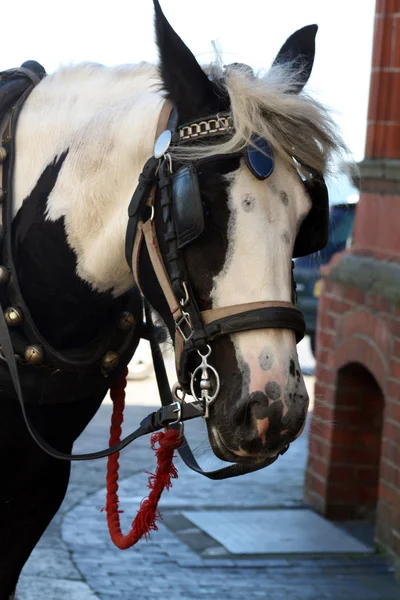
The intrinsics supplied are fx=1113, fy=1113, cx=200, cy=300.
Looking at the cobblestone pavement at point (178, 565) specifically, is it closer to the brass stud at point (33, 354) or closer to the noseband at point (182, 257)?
the brass stud at point (33, 354)

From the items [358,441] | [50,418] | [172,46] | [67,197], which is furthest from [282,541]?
[172,46]

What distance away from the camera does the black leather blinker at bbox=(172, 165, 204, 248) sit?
2457 mm

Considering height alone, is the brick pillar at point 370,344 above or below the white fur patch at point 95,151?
below

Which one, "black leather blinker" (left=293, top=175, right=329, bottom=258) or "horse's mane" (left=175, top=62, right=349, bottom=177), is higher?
"horse's mane" (left=175, top=62, right=349, bottom=177)

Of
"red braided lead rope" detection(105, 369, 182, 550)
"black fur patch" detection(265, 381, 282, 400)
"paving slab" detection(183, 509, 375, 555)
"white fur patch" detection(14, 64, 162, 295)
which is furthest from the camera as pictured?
"paving slab" detection(183, 509, 375, 555)

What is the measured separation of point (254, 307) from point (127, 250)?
391mm

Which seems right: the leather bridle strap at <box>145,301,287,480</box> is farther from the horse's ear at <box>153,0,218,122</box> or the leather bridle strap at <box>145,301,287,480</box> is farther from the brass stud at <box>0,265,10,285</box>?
the horse's ear at <box>153,0,218,122</box>

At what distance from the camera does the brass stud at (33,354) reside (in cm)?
289

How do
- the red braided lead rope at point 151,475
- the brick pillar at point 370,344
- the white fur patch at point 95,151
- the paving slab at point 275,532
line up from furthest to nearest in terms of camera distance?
the paving slab at point 275,532 → the brick pillar at point 370,344 → the red braided lead rope at point 151,475 → the white fur patch at point 95,151

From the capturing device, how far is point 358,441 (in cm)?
591

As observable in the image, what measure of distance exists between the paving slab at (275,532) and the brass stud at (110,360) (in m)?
2.47

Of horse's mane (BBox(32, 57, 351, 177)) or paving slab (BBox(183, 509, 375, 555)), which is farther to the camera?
paving slab (BBox(183, 509, 375, 555))

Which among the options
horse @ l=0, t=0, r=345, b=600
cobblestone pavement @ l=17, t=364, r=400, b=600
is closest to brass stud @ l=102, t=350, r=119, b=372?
horse @ l=0, t=0, r=345, b=600

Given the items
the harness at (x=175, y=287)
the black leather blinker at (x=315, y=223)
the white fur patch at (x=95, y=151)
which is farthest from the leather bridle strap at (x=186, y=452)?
the black leather blinker at (x=315, y=223)
